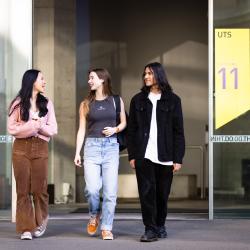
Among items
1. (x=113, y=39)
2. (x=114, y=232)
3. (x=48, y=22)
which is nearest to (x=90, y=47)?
(x=113, y=39)

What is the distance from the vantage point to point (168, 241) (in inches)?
334

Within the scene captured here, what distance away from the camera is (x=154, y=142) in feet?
27.2

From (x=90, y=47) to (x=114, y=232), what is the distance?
242 inches

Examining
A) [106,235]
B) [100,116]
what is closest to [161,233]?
[106,235]

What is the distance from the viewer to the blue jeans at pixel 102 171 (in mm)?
8422

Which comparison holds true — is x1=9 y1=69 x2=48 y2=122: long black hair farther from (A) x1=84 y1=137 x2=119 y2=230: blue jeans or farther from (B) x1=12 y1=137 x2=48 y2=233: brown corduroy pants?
(A) x1=84 y1=137 x2=119 y2=230: blue jeans

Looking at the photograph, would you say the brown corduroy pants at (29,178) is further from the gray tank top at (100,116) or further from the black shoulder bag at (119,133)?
the black shoulder bag at (119,133)

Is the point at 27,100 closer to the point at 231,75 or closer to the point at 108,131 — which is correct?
the point at 108,131

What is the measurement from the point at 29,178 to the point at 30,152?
0.94 feet

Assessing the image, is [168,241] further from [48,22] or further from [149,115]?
[48,22]

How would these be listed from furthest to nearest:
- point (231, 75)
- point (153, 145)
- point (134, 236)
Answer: point (231, 75), point (134, 236), point (153, 145)

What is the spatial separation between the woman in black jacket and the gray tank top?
228 millimetres

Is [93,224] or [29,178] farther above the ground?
[29,178]

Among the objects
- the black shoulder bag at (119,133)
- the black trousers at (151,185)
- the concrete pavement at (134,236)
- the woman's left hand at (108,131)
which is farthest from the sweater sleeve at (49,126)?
the concrete pavement at (134,236)
